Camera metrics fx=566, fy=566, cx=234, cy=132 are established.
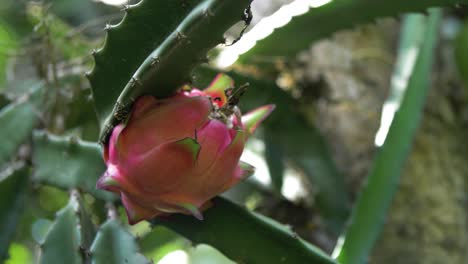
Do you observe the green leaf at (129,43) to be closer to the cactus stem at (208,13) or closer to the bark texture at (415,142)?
the cactus stem at (208,13)

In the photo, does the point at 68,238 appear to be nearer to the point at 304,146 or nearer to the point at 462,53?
the point at 304,146

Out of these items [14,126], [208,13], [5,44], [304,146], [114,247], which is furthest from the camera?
[304,146]

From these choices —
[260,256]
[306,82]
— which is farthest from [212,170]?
[306,82]

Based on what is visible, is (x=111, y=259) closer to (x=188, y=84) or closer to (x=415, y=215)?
(x=188, y=84)

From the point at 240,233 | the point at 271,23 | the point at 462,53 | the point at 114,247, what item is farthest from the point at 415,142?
the point at 114,247

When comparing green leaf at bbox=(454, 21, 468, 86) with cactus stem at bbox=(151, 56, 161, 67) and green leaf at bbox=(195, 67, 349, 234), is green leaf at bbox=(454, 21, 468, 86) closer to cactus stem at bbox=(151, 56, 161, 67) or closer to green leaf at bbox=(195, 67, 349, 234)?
green leaf at bbox=(195, 67, 349, 234)

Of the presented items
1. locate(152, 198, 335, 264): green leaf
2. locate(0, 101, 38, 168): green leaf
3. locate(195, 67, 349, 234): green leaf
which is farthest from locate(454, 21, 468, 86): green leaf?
locate(0, 101, 38, 168): green leaf
